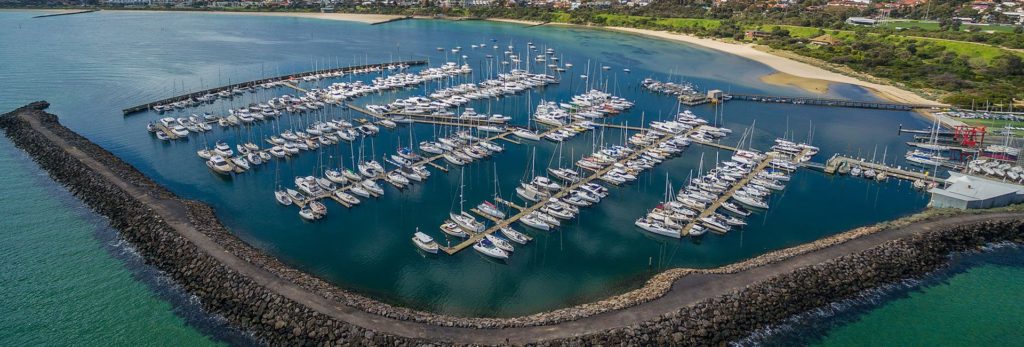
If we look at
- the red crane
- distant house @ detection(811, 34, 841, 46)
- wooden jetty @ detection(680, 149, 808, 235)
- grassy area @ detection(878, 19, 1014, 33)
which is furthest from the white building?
grassy area @ detection(878, 19, 1014, 33)

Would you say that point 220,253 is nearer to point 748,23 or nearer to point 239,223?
point 239,223

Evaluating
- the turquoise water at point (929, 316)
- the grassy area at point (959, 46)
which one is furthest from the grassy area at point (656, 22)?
the turquoise water at point (929, 316)

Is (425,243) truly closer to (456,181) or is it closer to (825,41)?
(456,181)

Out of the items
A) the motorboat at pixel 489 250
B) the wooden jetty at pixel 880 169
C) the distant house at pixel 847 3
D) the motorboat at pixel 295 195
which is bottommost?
the motorboat at pixel 489 250

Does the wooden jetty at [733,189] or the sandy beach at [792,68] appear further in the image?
the sandy beach at [792,68]

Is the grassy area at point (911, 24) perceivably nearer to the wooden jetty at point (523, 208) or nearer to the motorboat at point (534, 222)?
the wooden jetty at point (523, 208)

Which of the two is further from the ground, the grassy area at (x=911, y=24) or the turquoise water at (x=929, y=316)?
the grassy area at (x=911, y=24)

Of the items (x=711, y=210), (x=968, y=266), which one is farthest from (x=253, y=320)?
(x=968, y=266)

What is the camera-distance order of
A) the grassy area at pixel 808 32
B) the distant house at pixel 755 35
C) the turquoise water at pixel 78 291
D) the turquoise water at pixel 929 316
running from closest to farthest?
1. the turquoise water at pixel 78 291
2. the turquoise water at pixel 929 316
3. the grassy area at pixel 808 32
4. the distant house at pixel 755 35

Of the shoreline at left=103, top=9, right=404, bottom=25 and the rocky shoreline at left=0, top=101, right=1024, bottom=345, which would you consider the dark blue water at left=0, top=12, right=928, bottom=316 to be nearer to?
the rocky shoreline at left=0, top=101, right=1024, bottom=345
